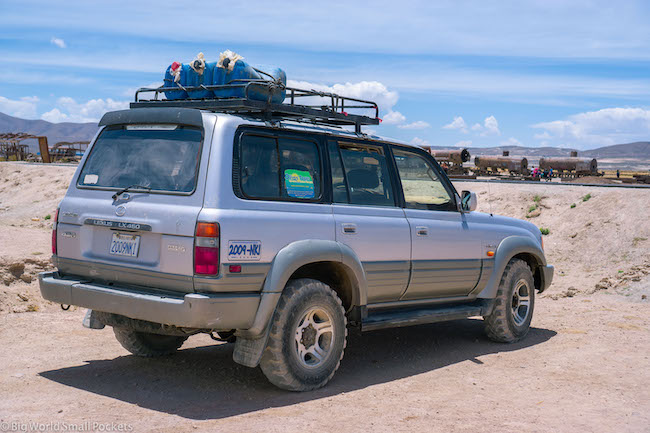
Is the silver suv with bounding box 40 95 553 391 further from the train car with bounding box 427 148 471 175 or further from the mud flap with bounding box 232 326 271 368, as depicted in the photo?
the train car with bounding box 427 148 471 175

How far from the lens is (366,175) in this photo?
6672 millimetres

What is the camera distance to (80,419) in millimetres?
4973

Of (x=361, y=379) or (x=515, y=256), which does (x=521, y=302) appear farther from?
(x=361, y=379)

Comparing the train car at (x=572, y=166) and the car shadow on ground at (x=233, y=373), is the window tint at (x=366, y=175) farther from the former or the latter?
the train car at (x=572, y=166)

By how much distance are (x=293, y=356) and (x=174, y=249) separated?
128 cm

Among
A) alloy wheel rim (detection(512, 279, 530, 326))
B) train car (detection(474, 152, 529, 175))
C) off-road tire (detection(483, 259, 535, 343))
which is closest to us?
off-road tire (detection(483, 259, 535, 343))

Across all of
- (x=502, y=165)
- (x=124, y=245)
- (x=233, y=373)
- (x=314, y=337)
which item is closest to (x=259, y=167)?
(x=124, y=245)

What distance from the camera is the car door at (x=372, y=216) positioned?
6.23m

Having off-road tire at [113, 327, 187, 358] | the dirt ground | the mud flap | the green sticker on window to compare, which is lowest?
the dirt ground

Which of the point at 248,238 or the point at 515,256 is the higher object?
the point at 248,238

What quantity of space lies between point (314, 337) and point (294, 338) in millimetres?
296

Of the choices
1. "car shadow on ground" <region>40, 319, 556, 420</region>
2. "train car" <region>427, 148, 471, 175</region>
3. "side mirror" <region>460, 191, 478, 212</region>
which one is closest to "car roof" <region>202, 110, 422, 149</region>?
"side mirror" <region>460, 191, 478, 212</region>

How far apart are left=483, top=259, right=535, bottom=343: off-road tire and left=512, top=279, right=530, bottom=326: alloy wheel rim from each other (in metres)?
0.05

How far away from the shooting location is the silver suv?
5285mm
